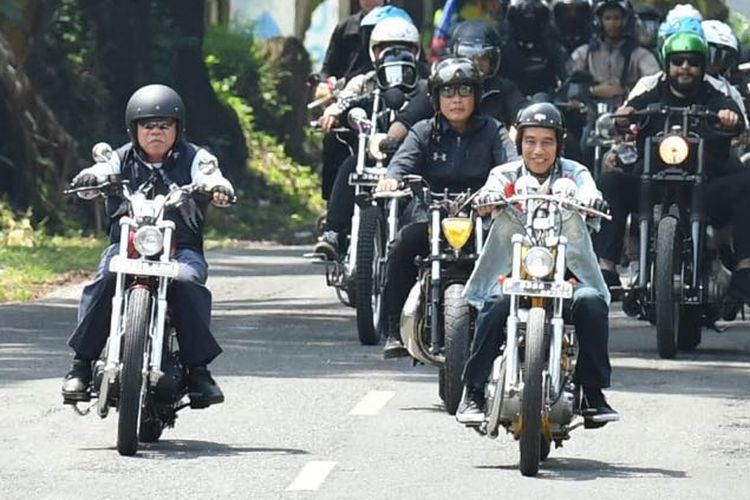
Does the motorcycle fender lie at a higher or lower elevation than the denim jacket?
lower

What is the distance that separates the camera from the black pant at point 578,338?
11555 mm

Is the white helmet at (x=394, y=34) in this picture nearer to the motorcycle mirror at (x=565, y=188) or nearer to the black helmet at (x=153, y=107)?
the black helmet at (x=153, y=107)

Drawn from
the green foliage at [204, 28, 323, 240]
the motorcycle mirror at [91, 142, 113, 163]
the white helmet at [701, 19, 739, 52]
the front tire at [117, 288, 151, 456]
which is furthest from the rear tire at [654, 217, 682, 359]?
the green foliage at [204, 28, 323, 240]

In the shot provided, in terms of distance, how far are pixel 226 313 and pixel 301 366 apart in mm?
3854

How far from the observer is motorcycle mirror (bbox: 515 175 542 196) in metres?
11.8

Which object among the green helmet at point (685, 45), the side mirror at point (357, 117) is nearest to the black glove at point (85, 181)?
the green helmet at point (685, 45)

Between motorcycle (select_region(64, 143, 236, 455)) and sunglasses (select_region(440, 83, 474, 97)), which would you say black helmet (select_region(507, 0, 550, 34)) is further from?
motorcycle (select_region(64, 143, 236, 455))

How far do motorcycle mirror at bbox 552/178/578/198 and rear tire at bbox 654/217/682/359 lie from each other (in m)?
4.55

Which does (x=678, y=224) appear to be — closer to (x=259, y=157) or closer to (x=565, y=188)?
(x=565, y=188)

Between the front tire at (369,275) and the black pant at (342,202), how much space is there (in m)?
1.21

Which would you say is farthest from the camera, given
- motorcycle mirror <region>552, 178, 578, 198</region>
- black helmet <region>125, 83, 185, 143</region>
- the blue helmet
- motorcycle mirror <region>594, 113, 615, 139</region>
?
motorcycle mirror <region>594, 113, 615, 139</region>

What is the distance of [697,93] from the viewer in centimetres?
1691

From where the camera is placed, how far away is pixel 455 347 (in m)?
13.1

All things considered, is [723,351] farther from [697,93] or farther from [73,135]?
[73,135]
